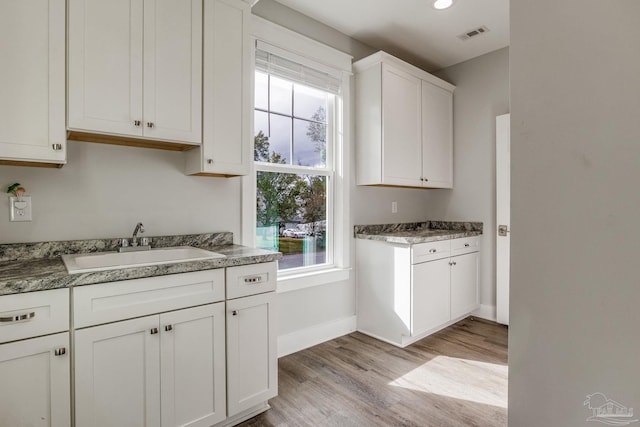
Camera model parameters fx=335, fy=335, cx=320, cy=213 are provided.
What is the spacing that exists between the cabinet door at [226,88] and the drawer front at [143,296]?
0.69 meters

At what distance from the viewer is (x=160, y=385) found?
150 cm

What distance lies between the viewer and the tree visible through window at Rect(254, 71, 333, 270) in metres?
2.60

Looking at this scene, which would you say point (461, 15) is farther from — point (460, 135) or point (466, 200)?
point (466, 200)

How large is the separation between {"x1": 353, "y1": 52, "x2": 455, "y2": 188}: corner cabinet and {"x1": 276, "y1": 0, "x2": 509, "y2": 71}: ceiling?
0.26 m

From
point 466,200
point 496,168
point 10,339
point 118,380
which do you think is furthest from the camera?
point 466,200

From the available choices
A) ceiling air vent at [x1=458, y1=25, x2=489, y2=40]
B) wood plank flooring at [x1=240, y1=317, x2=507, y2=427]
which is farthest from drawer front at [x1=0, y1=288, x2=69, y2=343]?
ceiling air vent at [x1=458, y1=25, x2=489, y2=40]

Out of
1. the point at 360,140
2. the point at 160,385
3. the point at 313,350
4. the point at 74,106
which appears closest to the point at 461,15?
the point at 360,140

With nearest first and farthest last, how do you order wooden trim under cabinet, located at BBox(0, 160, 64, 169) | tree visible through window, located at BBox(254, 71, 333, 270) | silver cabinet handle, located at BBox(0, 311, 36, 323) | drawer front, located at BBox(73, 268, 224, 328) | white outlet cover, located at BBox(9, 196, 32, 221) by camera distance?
silver cabinet handle, located at BBox(0, 311, 36, 323) → drawer front, located at BBox(73, 268, 224, 328) → wooden trim under cabinet, located at BBox(0, 160, 64, 169) → white outlet cover, located at BBox(9, 196, 32, 221) → tree visible through window, located at BBox(254, 71, 333, 270)

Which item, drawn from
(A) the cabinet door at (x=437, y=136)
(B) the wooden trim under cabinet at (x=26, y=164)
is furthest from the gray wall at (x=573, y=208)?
(A) the cabinet door at (x=437, y=136)

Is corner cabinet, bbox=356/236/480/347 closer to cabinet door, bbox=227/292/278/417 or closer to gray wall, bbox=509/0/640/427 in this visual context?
cabinet door, bbox=227/292/278/417

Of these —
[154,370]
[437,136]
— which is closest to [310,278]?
[154,370]

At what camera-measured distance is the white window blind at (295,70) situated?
2.51 meters

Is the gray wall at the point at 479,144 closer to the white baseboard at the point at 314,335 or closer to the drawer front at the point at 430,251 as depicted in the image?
the drawer front at the point at 430,251

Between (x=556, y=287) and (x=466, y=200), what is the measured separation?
3.51 meters
